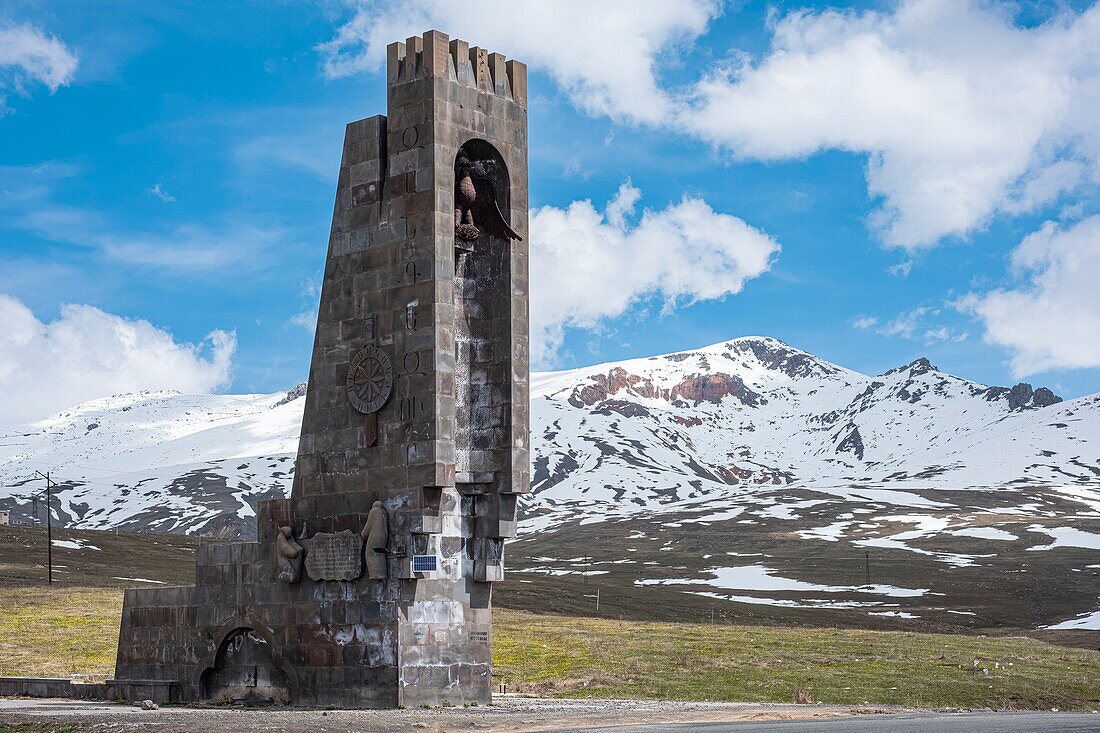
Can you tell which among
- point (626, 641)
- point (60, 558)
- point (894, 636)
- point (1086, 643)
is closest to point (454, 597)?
point (626, 641)

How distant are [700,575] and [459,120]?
411ft

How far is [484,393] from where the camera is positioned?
115 ft

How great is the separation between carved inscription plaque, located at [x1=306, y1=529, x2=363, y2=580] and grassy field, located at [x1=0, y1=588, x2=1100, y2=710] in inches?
327

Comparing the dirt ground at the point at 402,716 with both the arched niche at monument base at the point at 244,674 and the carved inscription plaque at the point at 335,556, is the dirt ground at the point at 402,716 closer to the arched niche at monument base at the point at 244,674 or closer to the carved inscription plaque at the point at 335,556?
the arched niche at monument base at the point at 244,674

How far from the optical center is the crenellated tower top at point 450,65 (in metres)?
34.2

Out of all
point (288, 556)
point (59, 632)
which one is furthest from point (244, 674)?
point (59, 632)

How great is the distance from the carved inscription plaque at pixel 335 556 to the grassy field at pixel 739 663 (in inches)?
327

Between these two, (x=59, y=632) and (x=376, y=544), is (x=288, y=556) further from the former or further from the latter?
(x=59, y=632)

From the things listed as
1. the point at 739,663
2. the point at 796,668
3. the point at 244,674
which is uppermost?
the point at 244,674

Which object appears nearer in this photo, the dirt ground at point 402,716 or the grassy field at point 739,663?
the dirt ground at point 402,716

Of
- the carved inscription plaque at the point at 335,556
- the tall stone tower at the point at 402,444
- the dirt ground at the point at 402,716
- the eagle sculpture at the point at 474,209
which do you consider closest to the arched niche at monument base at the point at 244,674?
the tall stone tower at the point at 402,444

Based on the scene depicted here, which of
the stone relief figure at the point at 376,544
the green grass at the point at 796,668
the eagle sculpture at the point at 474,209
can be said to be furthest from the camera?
the green grass at the point at 796,668

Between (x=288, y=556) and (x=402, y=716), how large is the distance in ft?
22.6

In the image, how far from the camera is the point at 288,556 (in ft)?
112
